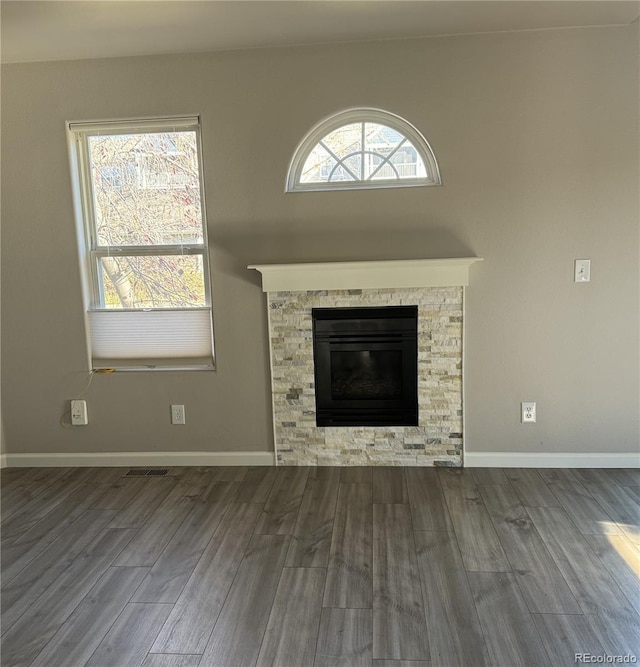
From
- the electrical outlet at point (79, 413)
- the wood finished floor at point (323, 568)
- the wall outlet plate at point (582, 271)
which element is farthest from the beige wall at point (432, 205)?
the wood finished floor at point (323, 568)

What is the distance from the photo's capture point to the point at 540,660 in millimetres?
1825

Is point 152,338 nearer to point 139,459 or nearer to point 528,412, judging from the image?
point 139,459

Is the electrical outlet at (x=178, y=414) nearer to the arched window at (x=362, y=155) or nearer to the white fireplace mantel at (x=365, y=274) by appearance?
the white fireplace mantel at (x=365, y=274)

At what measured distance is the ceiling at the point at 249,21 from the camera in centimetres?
262

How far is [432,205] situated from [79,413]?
103 inches

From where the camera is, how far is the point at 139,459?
364 centimetres

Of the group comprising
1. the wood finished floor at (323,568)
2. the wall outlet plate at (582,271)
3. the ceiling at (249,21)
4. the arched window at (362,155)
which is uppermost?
the ceiling at (249,21)

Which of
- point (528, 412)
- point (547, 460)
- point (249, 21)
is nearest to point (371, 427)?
point (528, 412)

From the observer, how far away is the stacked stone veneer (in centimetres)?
334

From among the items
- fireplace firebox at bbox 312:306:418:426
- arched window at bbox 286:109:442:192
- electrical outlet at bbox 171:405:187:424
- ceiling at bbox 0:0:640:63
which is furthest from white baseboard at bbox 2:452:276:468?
ceiling at bbox 0:0:640:63

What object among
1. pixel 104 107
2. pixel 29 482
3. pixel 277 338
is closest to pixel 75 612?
pixel 29 482

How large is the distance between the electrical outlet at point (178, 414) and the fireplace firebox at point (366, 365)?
0.88 meters

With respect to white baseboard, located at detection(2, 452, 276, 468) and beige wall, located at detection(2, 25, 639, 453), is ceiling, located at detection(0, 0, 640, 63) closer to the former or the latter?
beige wall, located at detection(2, 25, 639, 453)

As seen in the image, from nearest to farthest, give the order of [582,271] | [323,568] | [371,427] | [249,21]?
[323,568], [249,21], [582,271], [371,427]
